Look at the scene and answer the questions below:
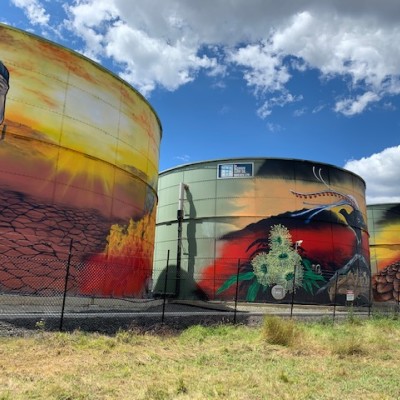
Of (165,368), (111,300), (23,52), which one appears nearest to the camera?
(165,368)

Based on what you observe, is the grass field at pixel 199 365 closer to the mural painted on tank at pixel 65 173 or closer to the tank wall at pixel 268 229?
the mural painted on tank at pixel 65 173

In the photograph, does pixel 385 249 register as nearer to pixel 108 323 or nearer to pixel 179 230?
pixel 179 230

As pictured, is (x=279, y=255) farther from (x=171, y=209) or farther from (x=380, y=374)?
(x=380, y=374)

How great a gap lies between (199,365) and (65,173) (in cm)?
1227

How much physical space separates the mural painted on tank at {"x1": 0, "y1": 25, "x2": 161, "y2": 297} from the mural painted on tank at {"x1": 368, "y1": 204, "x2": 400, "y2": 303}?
3274 cm

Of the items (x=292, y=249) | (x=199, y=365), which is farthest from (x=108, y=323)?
(x=292, y=249)

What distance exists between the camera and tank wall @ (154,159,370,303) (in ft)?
99.9

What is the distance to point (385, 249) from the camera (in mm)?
46656

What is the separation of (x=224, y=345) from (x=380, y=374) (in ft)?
14.5

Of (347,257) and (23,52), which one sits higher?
(23,52)

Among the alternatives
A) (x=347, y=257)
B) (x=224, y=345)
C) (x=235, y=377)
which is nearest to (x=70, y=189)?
(x=224, y=345)

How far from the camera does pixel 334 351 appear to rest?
10922mm

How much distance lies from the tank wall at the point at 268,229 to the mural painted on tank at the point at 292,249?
7 centimetres

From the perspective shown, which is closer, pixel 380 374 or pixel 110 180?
pixel 380 374
